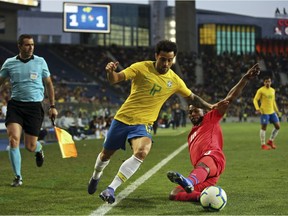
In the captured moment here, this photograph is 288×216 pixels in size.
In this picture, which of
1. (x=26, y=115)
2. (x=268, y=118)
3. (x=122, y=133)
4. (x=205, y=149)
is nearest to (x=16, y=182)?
(x=26, y=115)

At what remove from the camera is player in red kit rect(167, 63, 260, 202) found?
710 cm

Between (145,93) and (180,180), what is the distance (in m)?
1.16

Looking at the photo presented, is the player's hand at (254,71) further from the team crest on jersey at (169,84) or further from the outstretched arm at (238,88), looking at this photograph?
the team crest on jersey at (169,84)

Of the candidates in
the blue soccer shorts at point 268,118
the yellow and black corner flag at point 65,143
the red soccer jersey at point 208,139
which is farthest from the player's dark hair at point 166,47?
the blue soccer shorts at point 268,118

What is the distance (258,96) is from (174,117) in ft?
67.0

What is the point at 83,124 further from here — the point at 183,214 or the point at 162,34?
the point at 162,34

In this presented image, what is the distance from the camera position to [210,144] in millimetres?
7773

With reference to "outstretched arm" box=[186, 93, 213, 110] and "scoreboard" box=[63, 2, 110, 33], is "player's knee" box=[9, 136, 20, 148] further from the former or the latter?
"scoreboard" box=[63, 2, 110, 33]

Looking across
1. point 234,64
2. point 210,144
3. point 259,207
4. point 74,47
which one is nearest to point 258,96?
point 210,144

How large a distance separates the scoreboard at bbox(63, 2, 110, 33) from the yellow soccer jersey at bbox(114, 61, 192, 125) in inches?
1521

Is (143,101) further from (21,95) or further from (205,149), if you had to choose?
(21,95)

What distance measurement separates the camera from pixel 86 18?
45.4 metres

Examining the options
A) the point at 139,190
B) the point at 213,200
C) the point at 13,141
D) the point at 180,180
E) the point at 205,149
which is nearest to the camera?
the point at 213,200

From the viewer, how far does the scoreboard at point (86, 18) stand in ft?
148
